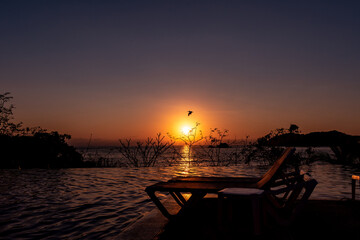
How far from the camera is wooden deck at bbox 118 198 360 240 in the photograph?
11.8 feet

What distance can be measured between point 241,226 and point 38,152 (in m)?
18.1

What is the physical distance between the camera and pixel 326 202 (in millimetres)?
5582

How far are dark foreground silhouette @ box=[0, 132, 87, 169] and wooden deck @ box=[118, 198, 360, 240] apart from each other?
1650 centimetres

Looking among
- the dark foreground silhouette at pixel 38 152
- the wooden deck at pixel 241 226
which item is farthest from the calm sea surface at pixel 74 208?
the dark foreground silhouette at pixel 38 152

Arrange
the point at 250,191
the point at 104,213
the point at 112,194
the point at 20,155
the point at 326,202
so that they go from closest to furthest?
the point at 250,191
the point at 326,202
the point at 104,213
the point at 112,194
the point at 20,155

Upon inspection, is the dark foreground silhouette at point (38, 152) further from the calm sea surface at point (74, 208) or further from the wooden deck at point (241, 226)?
the wooden deck at point (241, 226)

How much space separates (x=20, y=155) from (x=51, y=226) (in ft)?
51.3

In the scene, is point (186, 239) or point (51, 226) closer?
point (186, 239)

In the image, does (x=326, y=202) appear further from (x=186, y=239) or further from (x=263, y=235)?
(x=186, y=239)

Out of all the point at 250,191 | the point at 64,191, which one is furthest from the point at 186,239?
the point at 64,191

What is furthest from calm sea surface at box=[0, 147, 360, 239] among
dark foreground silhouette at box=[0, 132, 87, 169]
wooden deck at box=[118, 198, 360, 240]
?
dark foreground silhouette at box=[0, 132, 87, 169]

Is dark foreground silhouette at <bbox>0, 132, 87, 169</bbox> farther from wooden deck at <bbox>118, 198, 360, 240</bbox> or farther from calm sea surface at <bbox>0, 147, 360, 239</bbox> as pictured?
wooden deck at <bbox>118, 198, 360, 240</bbox>

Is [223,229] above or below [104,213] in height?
above

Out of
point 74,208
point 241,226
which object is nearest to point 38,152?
point 74,208
